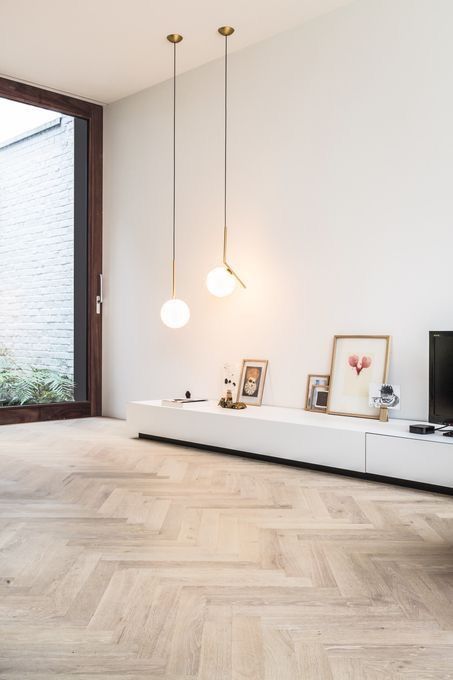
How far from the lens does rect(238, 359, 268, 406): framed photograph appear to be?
184 inches

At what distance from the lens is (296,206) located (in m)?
4.54

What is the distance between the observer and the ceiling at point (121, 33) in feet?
14.1

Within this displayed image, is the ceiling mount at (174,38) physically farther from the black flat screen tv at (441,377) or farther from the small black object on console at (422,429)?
the small black object on console at (422,429)

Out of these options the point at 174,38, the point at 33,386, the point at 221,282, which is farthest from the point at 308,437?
the point at 174,38

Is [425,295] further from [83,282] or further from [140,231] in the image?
[83,282]

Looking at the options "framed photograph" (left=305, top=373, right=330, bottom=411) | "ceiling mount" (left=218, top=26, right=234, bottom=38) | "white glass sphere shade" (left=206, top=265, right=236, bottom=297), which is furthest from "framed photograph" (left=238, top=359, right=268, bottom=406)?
"ceiling mount" (left=218, top=26, right=234, bottom=38)

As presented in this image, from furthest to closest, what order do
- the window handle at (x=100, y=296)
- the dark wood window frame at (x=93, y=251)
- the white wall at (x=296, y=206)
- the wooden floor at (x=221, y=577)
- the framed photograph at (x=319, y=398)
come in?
the window handle at (x=100, y=296) → the dark wood window frame at (x=93, y=251) → the framed photograph at (x=319, y=398) → the white wall at (x=296, y=206) → the wooden floor at (x=221, y=577)

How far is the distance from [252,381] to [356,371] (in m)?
0.92

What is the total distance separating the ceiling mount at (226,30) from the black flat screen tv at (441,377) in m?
2.70

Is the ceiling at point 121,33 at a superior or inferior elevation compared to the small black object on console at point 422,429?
superior

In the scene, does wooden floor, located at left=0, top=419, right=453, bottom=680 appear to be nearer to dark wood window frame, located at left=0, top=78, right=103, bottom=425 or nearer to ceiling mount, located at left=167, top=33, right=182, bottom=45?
dark wood window frame, located at left=0, top=78, right=103, bottom=425

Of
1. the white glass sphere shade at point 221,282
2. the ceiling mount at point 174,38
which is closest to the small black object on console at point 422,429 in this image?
the white glass sphere shade at point 221,282

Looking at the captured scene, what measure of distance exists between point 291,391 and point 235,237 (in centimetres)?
131

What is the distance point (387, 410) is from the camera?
3.86 meters
